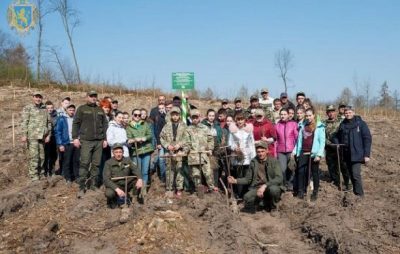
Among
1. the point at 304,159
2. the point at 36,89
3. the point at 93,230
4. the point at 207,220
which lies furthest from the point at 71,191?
the point at 36,89

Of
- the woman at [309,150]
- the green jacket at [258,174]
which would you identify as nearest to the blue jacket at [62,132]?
the green jacket at [258,174]

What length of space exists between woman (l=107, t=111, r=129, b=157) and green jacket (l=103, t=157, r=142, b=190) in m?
0.75

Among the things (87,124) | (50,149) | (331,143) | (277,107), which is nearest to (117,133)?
(87,124)

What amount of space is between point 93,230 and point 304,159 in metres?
4.24

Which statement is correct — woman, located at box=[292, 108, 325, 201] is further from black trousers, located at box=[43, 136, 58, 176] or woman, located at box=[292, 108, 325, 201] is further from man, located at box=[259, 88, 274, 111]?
black trousers, located at box=[43, 136, 58, 176]

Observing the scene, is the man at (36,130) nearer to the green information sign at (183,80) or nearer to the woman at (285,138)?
the green information sign at (183,80)

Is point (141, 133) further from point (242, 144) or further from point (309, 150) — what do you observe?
point (309, 150)

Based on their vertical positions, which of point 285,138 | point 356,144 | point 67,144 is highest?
point 285,138

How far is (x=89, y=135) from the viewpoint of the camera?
28.7 ft

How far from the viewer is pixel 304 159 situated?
8617mm

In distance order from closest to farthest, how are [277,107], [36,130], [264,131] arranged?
[264,131] → [36,130] → [277,107]

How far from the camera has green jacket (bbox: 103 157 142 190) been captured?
7.98 m

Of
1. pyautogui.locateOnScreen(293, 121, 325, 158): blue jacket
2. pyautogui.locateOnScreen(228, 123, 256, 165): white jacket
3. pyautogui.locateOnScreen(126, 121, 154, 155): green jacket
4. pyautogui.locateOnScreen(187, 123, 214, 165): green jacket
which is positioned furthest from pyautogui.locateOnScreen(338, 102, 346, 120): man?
pyautogui.locateOnScreen(126, 121, 154, 155): green jacket

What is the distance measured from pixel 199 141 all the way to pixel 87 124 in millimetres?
2285
